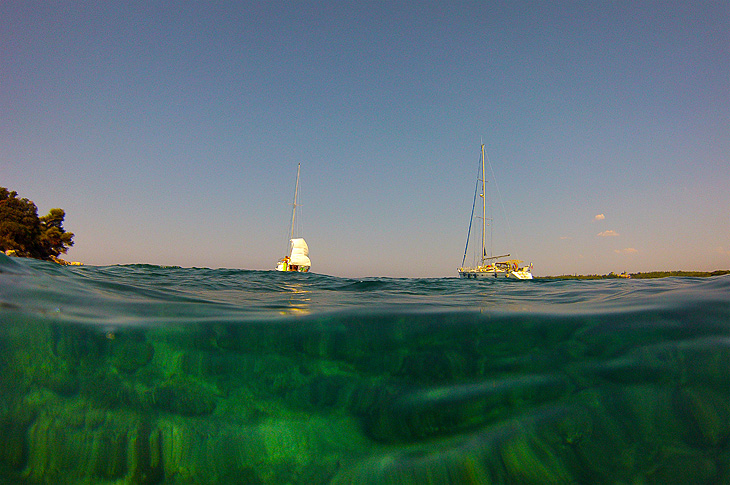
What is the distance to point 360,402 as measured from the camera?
174 cm

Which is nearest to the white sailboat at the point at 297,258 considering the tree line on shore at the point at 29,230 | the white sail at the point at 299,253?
the white sail at the point at 299,253

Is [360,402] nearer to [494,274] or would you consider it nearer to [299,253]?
[494,274]

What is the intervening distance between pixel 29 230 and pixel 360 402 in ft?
159

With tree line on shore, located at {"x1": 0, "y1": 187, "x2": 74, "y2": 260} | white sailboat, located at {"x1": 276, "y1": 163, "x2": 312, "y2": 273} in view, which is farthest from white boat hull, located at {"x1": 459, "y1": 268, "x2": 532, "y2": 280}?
tree line on shore, located at {"x1": 0, "y1": 187, "x2": 74, "y2": 260}

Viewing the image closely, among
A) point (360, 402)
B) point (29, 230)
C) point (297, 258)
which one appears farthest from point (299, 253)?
point (360, 402)

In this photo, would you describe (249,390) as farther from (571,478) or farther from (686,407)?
(686,407)

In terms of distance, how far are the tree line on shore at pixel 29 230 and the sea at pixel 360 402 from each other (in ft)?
133

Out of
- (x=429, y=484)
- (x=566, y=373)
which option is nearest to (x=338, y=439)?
(x=429, y=484)

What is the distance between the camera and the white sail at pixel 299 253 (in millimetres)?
42438

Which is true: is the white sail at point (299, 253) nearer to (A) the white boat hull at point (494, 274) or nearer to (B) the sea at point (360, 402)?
(A) the white boat hull at point (494, 274)

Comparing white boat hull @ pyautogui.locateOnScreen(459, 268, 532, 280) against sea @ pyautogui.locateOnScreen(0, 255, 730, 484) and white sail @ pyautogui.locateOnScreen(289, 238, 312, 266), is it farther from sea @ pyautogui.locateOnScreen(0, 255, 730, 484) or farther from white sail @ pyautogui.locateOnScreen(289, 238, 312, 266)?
sea @ pyautogui.locateOnScreen(0, 255, 730, 484)

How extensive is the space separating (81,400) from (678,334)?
352cm

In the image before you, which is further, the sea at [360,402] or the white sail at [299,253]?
the white sail at [299,253]

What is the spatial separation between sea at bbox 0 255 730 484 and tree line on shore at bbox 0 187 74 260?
4062cm
